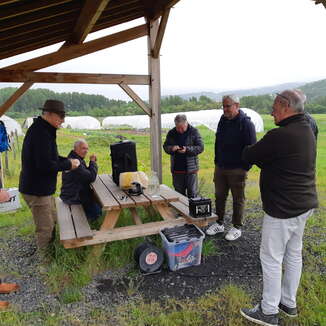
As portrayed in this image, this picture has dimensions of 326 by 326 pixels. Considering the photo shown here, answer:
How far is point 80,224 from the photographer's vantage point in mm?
2895

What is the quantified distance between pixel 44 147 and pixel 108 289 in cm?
147

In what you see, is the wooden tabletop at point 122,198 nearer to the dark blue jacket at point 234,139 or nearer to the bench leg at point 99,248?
the bench leg at point 99,248

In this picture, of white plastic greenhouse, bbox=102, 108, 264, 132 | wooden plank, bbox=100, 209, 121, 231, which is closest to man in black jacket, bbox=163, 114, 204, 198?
wooden plank, bbox=100, 209, 121, 231

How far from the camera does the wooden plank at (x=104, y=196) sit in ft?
9.06

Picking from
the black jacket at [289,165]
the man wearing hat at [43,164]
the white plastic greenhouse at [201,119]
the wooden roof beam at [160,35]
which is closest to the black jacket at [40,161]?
the man wearing hat at [43,164]

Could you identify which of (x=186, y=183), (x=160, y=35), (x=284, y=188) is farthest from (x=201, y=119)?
(x=284, y=188)

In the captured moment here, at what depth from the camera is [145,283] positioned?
8.87ft

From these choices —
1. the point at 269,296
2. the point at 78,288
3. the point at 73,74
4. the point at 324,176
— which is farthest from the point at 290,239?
the point at 324,176

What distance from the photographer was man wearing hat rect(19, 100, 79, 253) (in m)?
Result: 2.73

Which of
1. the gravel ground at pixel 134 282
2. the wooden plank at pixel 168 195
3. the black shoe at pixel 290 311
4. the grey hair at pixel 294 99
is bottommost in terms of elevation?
the gravel ground at pixel 134 282

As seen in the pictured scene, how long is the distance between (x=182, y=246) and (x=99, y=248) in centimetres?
84

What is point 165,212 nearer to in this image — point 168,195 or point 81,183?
point 168,195

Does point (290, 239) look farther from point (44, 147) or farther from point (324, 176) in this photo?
point (324, 176)

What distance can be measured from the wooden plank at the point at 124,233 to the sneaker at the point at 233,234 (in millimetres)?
786
